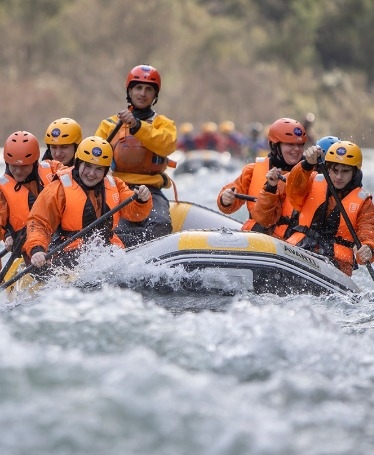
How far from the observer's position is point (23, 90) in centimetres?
3809

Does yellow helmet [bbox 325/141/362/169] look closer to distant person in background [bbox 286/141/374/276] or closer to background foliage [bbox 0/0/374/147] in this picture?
distant person in background [bbox 286/141/374/276]

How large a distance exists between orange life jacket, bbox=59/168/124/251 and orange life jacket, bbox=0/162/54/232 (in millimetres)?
500

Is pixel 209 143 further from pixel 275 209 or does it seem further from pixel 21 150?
pixel 21 150

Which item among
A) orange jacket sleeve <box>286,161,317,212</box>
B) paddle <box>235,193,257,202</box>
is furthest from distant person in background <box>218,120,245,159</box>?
orange jacket sleeve <box>286,161,317,212</box>

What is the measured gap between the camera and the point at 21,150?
27.7 ft

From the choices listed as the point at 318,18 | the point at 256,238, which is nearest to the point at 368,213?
the point at 256,238

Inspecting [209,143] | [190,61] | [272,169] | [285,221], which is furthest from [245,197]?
[190,61]

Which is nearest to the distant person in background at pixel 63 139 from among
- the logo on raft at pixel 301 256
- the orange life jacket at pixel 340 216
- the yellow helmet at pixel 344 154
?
the orange life jacket at pixel 340 216

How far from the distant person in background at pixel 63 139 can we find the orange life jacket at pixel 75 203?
969 mm

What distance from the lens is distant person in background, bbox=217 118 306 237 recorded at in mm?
8680

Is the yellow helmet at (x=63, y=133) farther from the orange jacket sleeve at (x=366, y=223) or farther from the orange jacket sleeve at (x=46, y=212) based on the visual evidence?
the orange jacket sleeve at (x=366, y=223)

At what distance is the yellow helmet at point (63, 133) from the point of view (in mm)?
9016

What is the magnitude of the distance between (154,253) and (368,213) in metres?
1.80

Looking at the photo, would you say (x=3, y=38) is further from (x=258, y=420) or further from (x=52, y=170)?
(x=258, y=420)
